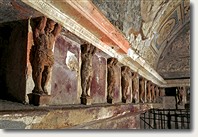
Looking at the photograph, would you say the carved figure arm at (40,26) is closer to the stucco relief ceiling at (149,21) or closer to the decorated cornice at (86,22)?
the decorated cornice at (86,22)

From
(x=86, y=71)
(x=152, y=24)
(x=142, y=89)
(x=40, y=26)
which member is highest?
(x=152, y=24)

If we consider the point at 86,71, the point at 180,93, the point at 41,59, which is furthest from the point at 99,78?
the point at 180,93

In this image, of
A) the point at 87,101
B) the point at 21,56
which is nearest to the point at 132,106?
the point at 87,101

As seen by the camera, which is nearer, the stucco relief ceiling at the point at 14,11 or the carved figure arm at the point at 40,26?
the stucco relief ceiling at the point at 14,11

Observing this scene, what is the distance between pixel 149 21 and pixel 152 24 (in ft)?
0.79

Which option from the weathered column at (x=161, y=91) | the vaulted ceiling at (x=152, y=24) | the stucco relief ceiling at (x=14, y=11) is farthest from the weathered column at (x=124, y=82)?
the weathered column at (x=161, y=91)

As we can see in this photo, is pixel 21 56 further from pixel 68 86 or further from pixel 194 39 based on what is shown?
pixel 194 39

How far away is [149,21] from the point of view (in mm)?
5832

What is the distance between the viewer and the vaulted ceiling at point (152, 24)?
233 centimetres

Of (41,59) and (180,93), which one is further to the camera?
(180,93)

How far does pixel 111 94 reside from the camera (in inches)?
166

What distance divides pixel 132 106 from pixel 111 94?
1.01m

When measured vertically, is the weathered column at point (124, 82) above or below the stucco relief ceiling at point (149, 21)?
below

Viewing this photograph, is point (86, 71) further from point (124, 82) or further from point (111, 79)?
point (124, 82)
